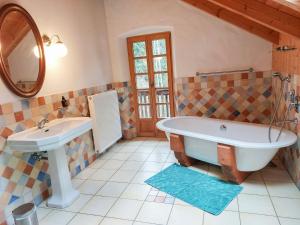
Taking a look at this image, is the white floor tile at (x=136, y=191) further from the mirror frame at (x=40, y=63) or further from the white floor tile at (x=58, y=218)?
the mirror frame at (x=40, y=63)

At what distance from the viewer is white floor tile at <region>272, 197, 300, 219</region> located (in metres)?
2.05

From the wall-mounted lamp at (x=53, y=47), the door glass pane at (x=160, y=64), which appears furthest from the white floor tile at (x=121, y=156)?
the wall-mounted lamp at (x=53, y=47)

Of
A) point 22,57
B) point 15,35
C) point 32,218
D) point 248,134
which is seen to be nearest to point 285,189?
point 248,134

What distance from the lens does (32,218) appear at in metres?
2.05

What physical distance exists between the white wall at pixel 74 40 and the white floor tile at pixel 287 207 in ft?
9.14

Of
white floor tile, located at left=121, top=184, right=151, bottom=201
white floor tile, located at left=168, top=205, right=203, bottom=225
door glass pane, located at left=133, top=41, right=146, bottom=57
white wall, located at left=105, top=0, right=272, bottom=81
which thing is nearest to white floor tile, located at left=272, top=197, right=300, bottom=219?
white floor tile, located at left=168, top=205, right=203, bottom=225

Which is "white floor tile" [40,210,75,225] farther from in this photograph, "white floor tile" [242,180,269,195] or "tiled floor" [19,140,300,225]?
"white floor tile" [242,180,269,195]

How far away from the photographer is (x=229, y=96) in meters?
3.58

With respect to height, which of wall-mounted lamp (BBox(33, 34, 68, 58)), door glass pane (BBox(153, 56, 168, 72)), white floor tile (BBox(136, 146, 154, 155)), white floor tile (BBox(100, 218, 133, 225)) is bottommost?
white floor tile (BBox(100, 218, 133, 225))

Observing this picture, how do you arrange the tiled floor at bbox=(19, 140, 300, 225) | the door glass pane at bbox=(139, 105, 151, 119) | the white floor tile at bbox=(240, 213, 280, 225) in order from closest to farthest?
1. the white floor tile at bbox=(240, 213, 280, 225)
2. the tiled floor at bbox=(19, 140, 300, 225)
3. the door glass pane at bbox=(139, 105, 151, 119)

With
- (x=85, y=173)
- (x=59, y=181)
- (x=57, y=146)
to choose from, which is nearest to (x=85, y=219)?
(x=59, y=181)

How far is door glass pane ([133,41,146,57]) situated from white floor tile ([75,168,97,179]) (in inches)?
86.9

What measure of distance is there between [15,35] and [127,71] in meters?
2.12

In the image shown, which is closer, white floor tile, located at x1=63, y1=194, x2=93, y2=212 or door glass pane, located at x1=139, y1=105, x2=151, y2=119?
white floor tile, located at x1=63, y1=194, x2=93, y2=212
